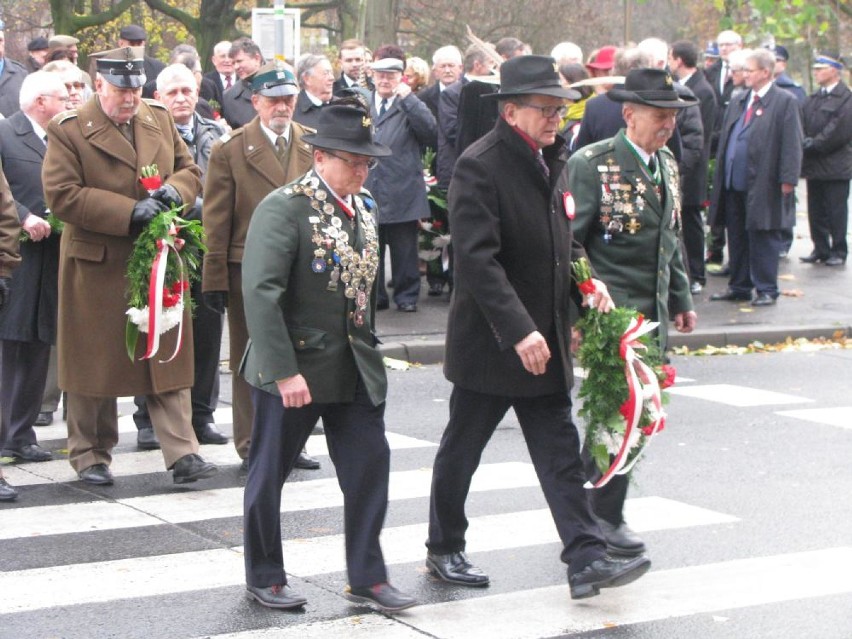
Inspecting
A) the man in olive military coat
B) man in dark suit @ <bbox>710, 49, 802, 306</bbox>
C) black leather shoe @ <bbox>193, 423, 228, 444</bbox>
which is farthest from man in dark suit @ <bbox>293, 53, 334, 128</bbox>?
man in dark suit @ <bbox>710, 49, 802, 306</bbox>

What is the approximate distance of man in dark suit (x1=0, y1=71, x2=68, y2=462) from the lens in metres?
8.61

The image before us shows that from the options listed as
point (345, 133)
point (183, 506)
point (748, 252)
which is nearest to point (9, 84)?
point (183, 506)

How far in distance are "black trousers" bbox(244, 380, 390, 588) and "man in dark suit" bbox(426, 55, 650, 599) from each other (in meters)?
0.45

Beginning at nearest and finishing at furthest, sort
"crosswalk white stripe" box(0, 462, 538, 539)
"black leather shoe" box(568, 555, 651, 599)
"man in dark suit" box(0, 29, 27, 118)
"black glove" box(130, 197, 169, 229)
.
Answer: "black leather shoe" box(568, 555, 651, 599), "crosswalk white stripe" box(0, 462, 538, 539), "black glove" box(130, 197, 169, 229), "man in dark suit" box(0, 29, 27, 118)

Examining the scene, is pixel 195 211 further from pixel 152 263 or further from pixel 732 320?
pixel 732 320

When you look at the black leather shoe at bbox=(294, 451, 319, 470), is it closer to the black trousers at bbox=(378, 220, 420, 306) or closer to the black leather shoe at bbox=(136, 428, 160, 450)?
the black leather shoe at bbox=(136, 428, 160, 450)

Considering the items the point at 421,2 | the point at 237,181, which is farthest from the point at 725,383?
the point at 421,2

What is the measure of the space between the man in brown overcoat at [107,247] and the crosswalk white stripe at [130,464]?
0.85 feet

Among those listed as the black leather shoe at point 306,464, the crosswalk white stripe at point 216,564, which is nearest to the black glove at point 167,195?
the black leather shoe at point 306,464

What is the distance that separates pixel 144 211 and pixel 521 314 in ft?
8.79

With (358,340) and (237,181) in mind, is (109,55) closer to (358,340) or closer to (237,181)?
(237,181)

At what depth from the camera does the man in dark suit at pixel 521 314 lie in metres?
5.81

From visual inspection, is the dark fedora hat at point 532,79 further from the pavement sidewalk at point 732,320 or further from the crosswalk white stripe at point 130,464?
the pavement sidewalk at point 732,320

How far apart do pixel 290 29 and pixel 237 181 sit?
7.06m
